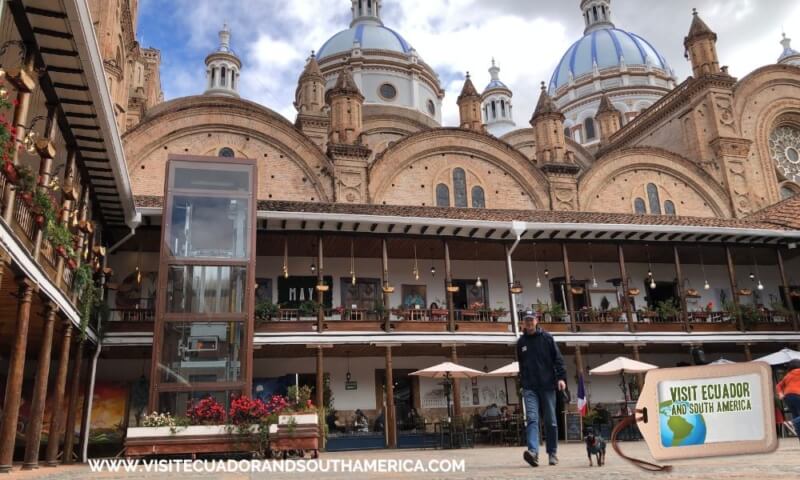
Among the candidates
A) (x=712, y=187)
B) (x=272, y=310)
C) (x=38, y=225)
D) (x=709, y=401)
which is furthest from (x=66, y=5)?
(x=712, y=187)

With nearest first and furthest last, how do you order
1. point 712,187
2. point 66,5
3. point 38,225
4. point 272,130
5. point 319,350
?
point 66,5, point 38,225, point 319,350, point 272,130, point 712,187

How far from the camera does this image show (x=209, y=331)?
14258mm

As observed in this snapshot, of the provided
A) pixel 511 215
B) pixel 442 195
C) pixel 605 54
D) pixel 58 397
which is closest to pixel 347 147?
pixel 442 195

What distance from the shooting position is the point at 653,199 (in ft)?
100

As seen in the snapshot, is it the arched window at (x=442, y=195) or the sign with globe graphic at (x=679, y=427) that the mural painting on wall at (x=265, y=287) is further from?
the sign with globe graphic at (x=679, y=427)

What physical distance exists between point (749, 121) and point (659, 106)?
4334 mm

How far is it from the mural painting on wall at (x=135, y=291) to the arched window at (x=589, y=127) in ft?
131

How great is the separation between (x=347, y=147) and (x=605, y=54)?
3539 centimetres

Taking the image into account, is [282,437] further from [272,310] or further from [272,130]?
[272,130]

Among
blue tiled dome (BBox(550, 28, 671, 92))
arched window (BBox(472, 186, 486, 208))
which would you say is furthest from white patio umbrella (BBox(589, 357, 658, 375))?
blue tiled dome (BBox(550, 28, 671, 92))

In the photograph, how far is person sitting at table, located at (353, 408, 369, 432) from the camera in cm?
1844

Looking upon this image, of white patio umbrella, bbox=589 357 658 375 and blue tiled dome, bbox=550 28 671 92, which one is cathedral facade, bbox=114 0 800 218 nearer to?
white patio umbrella, bbox=589 357 658 375

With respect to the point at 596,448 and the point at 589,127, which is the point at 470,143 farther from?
the point at 589,127

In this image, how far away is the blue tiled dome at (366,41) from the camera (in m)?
44.2
